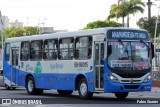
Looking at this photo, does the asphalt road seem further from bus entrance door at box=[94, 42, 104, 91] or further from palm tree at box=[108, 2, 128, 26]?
palm tree at box=[108, 2, 128, 26]

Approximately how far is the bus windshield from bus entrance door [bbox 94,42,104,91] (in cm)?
40

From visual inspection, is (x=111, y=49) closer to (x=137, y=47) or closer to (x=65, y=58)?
(x=137, y=47)

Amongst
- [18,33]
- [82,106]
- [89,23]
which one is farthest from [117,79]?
[18,33]

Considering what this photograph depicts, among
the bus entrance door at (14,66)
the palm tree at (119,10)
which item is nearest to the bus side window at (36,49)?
the bus entrance door at (14,66)

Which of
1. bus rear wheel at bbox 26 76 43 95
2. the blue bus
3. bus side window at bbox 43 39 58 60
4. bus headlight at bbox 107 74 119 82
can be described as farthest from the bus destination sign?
bus rear wheel at bbox 26 76 43 95

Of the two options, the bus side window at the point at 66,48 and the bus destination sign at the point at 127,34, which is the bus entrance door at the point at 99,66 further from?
the bus side window at the point at 66,48

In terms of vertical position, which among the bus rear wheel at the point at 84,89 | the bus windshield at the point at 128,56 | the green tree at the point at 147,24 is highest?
the green tree at the point at 147,24

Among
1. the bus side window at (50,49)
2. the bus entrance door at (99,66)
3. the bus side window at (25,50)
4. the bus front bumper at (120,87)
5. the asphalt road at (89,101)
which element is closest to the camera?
the asphalt road at (89,101)

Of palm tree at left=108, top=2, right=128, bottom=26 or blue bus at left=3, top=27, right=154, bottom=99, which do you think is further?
palm tree at left=108, top=2, right=128, bottom=26

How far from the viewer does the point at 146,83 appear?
843 inches

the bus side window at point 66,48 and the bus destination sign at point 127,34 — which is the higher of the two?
the bus destination sign at point 127,34

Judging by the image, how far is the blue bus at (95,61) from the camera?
2089 centimetres

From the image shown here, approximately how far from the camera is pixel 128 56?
21.1m

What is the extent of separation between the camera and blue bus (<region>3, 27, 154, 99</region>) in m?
20.9
